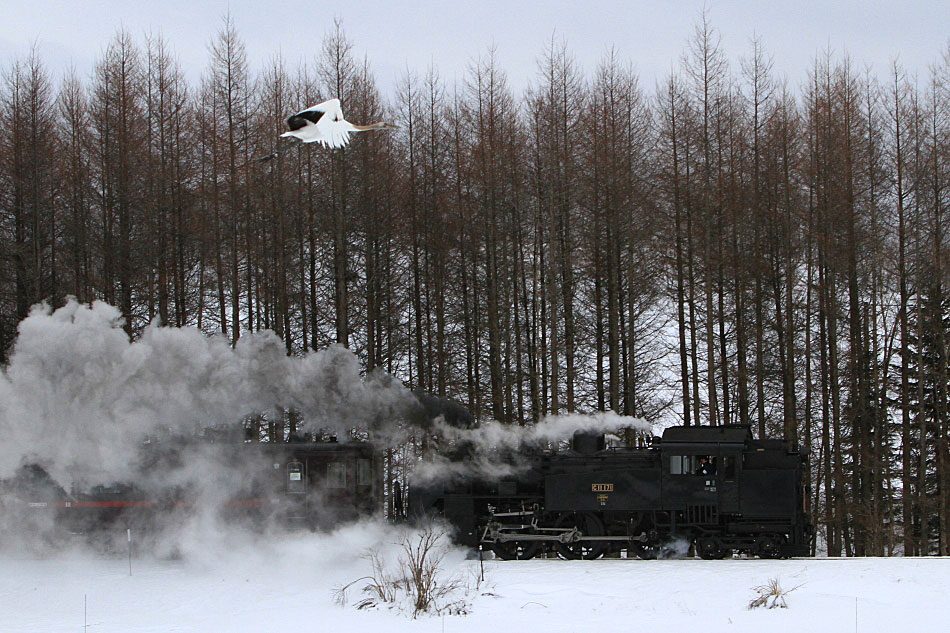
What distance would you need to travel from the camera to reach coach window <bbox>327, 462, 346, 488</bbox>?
21.5 m

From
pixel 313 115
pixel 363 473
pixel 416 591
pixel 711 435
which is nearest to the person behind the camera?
→ pixel 416 591

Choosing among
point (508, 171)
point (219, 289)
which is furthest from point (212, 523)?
point (508, 171)

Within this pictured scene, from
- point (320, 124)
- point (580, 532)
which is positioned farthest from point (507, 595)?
point (320, 124)

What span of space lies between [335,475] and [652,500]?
7.21 metres

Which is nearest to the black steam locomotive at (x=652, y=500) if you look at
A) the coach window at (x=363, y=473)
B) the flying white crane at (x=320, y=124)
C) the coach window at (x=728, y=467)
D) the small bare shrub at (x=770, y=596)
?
the coach window at (x=728, y=467)

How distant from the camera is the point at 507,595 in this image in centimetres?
1520

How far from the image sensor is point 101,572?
18844 mm

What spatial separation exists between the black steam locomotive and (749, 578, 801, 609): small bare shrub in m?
4.66

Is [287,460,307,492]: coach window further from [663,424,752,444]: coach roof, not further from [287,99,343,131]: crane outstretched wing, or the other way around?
[287,99,343,131]: crane outstretched wing

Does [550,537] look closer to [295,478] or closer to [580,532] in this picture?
[580,532]

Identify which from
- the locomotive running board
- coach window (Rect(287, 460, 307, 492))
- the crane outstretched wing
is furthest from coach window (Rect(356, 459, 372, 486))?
the crane outstretched wing

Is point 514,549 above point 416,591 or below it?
below

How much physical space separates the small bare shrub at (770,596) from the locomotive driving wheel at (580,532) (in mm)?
5393

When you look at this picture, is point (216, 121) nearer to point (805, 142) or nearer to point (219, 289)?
point (219, 289)
